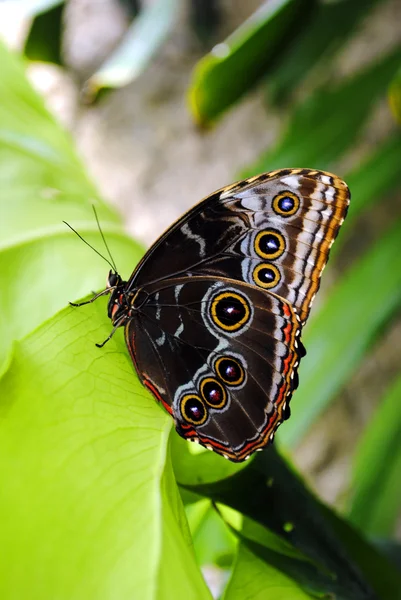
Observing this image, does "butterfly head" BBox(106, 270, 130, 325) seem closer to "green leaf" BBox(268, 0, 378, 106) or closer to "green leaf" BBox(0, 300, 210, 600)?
"green leaf" BBox(0, 300, 210, 600)

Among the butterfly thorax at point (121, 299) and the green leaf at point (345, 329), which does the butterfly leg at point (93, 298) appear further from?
the green leaf at point (345, 329)

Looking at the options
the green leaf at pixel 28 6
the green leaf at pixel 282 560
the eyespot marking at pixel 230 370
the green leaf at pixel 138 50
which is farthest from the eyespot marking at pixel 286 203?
the green leaf at pixel 28 6

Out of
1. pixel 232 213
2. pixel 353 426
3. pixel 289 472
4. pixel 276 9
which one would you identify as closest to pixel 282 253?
pixel 232 213

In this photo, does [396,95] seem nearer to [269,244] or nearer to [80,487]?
[269,244]

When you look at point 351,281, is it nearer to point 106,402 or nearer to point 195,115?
point 195,115

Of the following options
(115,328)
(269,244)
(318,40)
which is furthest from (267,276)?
(318,40)
